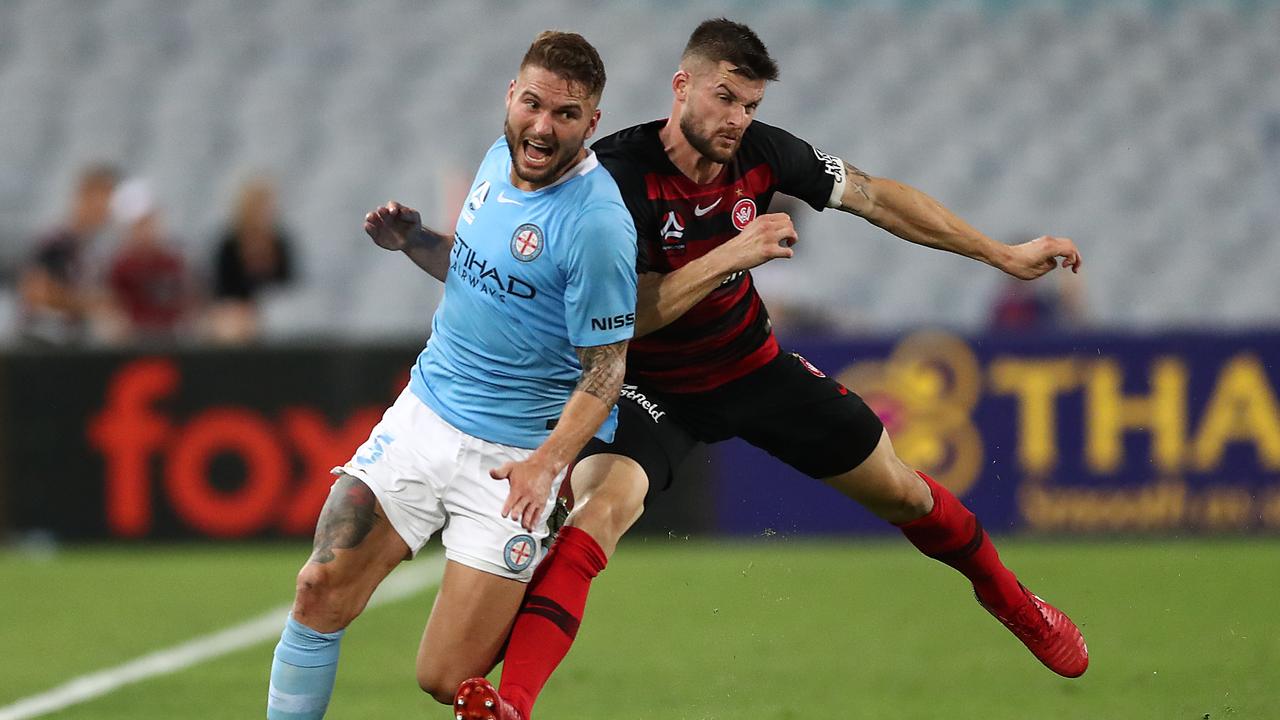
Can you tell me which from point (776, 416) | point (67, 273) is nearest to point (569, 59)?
point (776, 416)

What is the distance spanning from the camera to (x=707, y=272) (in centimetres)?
520

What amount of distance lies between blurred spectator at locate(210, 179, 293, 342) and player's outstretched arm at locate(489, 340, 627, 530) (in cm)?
705

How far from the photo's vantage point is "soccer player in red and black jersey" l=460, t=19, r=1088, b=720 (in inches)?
208

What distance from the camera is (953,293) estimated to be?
1408 centimetres

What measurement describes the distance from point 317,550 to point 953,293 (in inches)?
378

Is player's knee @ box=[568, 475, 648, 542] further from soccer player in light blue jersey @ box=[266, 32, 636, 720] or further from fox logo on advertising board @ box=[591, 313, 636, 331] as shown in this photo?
fox logo on advertising board @ box=[591, 313, 636, 331]

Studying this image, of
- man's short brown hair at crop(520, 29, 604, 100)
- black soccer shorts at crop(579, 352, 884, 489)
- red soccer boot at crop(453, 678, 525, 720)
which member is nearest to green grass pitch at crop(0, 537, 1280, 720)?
black soccer shorts at crop(579, 352, 884, 489)

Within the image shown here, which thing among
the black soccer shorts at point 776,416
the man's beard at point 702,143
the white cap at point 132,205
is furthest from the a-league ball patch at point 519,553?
the white cap at point 132,205

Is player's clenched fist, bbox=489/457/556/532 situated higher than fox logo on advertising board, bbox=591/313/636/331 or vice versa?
fox logo on advertising board, bbox=591/313/636/331

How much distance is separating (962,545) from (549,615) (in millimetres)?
1683

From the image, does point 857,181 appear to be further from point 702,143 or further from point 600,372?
point 600,372

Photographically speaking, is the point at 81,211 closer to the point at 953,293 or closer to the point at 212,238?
the point at 212,238

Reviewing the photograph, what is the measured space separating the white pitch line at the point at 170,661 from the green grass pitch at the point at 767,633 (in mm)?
105

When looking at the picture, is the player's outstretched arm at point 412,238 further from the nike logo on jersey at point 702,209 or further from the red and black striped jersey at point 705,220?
the nike logo on jersey at point 702,209
